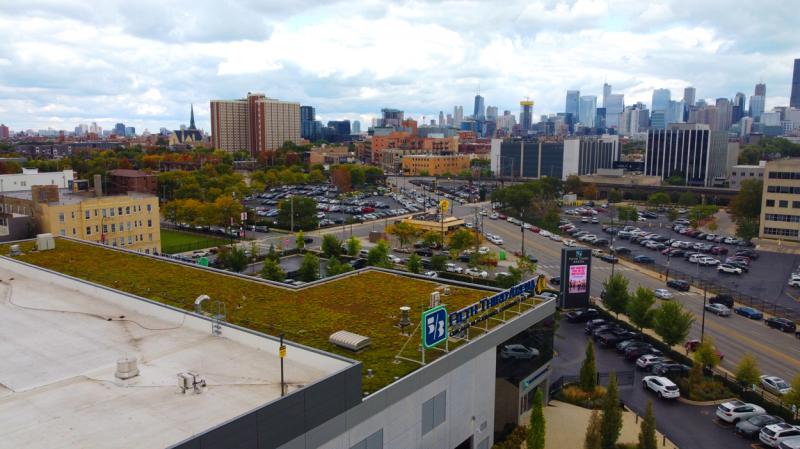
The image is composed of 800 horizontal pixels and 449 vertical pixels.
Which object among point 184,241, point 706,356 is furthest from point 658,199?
point 706,356

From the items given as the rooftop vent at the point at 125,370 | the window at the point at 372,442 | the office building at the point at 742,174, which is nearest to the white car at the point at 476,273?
the window at the point at 372,442

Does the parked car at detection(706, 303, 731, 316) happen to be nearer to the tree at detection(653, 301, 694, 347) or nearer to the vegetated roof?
the tree at detection(653, 301, 694, 347)

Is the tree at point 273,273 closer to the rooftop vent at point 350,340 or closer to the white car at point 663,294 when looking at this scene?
the rooftop vent at point 350,340

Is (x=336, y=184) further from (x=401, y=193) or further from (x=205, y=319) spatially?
(x=205, y=319)

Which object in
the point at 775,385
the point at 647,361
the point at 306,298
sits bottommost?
the point at 647,361

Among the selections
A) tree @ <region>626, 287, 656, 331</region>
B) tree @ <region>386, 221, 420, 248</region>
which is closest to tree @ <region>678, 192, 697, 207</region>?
tree @ <region>386, 221, 420, 248</region>

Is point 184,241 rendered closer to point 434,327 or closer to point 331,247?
point 331,247
